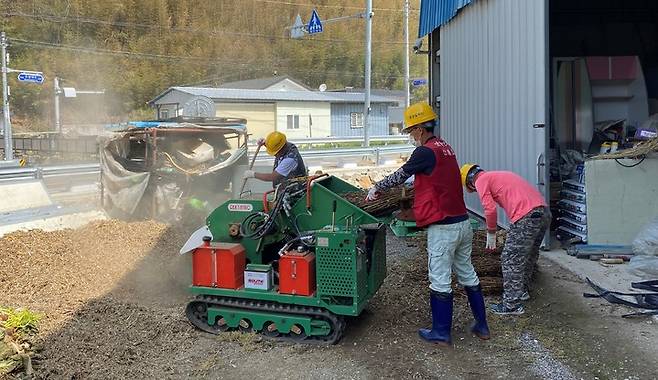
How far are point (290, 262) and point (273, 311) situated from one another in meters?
0.46

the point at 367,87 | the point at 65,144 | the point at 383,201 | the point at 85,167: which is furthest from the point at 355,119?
the point at 383,201

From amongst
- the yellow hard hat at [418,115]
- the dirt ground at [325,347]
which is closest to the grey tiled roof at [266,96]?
the dirt ground at [325,347]

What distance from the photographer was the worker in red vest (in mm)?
4629

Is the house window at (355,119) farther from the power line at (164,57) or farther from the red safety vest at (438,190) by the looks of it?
the red safety vest at (438,190)

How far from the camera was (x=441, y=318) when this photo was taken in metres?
4.78

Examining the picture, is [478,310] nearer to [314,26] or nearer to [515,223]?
[515,223]

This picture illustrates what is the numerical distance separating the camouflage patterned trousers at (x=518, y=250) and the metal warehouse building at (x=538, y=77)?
2082 mm

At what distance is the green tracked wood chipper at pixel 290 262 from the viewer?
476 centimetres

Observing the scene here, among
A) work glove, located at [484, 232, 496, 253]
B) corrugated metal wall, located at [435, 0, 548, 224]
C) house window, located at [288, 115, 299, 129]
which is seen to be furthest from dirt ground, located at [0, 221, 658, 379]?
house window, located at [288, 115, 299, 129]

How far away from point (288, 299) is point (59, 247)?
13.7 feet

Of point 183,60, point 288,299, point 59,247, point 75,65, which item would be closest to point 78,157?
point 59,247

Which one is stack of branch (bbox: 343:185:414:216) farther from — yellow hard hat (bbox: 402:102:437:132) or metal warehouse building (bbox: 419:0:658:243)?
metal warehouse building (bbox: 419:0:658:243)

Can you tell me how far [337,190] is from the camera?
5816 mm

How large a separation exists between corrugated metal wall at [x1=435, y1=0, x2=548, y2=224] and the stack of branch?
279 centimetres
